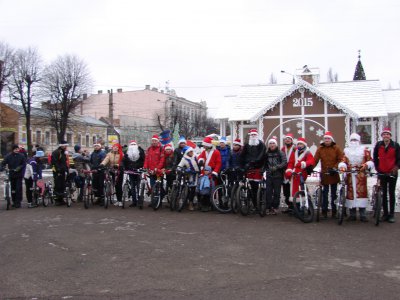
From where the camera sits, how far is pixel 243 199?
35.2ft

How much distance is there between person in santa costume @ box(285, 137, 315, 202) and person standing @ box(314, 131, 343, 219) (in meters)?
0.20

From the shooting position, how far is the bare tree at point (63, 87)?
46.5 m

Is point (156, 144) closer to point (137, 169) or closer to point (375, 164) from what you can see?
point (137, 169)

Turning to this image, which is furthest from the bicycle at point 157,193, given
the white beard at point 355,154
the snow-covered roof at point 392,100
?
the snow-covered roof at point 392,100

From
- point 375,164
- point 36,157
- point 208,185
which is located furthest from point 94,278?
point 36,157

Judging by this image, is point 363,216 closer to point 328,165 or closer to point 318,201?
point 318,201

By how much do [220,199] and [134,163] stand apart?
2.85 meters

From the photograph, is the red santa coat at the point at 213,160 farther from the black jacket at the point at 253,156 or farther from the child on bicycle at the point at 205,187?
the black jacket at the point at 253,156

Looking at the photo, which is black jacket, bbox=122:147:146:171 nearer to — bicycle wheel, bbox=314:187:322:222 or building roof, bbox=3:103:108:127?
bicycle wheel, bbox=314:187:322:222

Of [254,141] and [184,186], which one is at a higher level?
[254,141]

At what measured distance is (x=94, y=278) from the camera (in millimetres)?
5602

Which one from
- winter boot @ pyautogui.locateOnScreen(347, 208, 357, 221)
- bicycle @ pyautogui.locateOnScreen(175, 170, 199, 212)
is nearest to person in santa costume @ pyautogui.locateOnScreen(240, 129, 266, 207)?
bicycle @ pyautogui.locateOnScreen(175, 170, 199, 212)

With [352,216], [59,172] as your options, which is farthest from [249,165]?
[59,172]

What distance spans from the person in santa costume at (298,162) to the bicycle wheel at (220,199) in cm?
164
